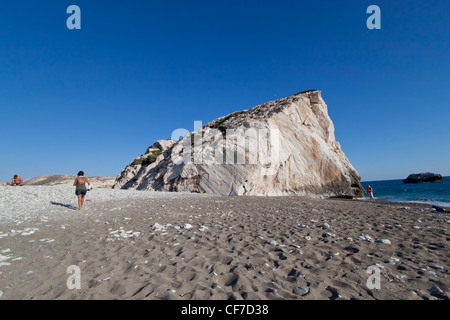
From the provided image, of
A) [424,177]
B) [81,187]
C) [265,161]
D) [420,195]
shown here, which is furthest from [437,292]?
[424,177]

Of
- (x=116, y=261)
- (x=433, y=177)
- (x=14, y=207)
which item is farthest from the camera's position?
(x=433, y=177)

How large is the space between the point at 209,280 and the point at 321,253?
2920 mm

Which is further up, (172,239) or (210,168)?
(210,168)

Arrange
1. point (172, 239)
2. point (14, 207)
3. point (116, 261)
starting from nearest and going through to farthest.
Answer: point (116, 261) < point (172, 239) < point (14, 207)

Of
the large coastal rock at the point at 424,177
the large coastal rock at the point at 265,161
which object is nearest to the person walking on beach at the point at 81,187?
the large coastal rock at the point at 265,161

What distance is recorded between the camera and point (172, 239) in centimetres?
612

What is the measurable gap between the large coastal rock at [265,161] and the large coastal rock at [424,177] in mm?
106788

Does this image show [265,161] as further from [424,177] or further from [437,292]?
[424,177]

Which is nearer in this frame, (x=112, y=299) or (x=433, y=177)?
(x=112, y=299)

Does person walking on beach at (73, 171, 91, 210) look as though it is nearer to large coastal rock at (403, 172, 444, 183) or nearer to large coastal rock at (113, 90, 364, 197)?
large coastal rock at (113, 90, 364, 197)

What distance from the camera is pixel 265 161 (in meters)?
29.5

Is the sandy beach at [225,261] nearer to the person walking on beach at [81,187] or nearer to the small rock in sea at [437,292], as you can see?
the small rock in sea at [437,292]
